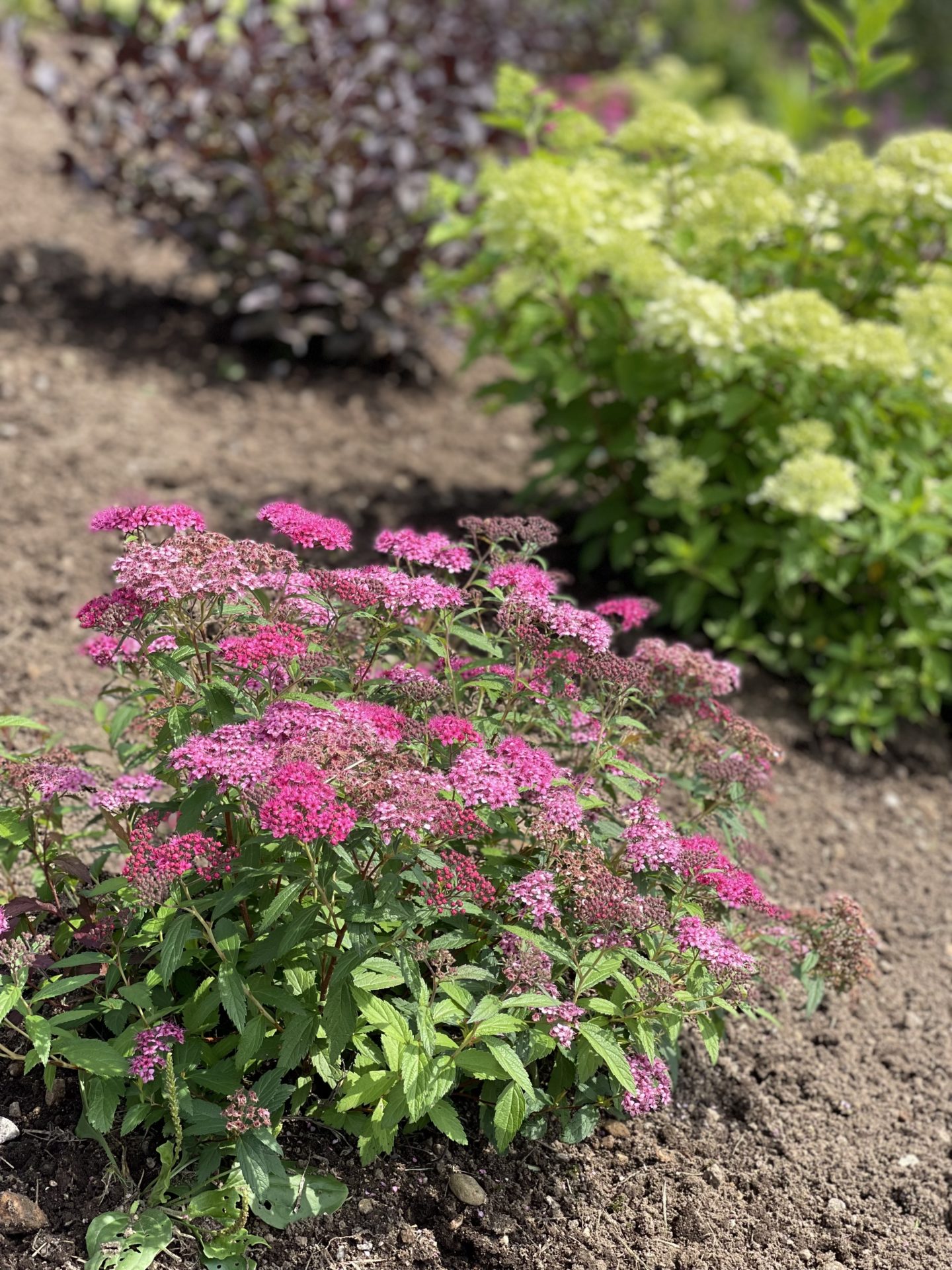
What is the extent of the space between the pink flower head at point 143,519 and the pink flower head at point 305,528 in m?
0.12

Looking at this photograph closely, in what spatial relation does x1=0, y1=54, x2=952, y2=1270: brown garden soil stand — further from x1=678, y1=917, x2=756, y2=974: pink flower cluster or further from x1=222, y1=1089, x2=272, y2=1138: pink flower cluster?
x1=678, y1=917, x2=756, y2=974: pink flower cluster

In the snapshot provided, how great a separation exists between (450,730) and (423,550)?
369 millimetres

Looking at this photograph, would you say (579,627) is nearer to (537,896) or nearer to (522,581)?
(522,581)

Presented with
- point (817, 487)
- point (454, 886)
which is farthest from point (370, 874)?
point (817, 487)

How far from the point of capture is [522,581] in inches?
84.0

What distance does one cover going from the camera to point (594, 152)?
13.1ft

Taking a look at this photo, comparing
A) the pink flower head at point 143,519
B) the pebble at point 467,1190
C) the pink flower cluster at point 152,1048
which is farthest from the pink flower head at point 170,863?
the pebble at point 467,1190

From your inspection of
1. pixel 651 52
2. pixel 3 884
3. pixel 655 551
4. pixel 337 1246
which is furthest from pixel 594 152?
pixel 651 52

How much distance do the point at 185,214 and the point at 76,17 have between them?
919 mm

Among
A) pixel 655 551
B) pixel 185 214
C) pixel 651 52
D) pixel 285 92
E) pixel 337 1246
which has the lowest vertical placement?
pixel 337 1246

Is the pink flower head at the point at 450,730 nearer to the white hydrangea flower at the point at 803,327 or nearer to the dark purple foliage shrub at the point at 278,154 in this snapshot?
the white hydrangea flower at the point at 803,327

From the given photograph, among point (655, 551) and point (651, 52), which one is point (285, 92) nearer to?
point (655, 551)

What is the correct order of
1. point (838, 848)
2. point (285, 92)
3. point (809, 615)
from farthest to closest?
point (285, 92), point (809, 615), point (838, 848)

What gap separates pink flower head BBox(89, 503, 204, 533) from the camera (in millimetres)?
1997
